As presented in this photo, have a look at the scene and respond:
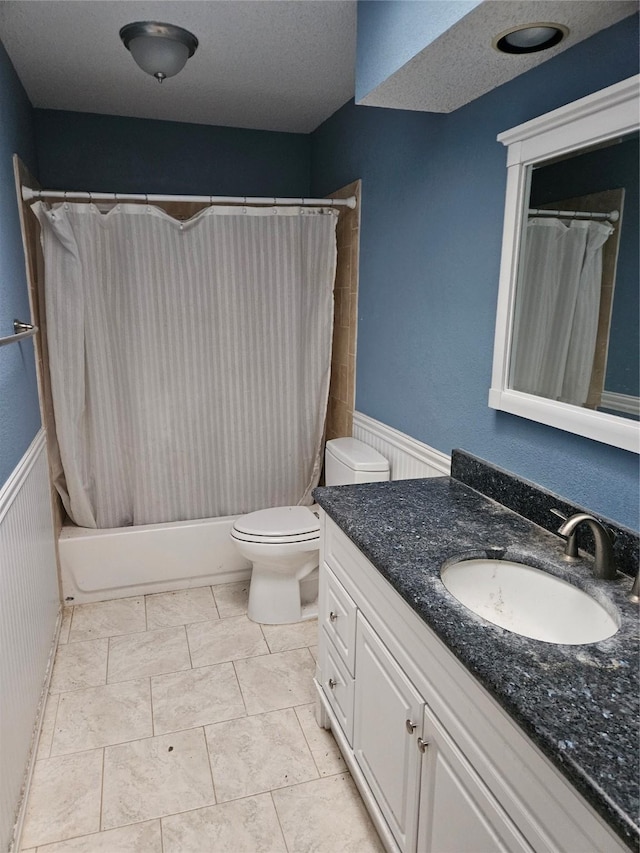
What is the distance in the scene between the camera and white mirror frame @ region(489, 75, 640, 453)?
3.99 feet

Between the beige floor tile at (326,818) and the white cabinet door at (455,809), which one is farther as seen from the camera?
the beige floor tile at (326,818)

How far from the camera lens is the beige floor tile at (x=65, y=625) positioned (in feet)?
7.97

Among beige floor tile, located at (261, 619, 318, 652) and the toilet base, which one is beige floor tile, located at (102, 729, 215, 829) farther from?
the toilet base

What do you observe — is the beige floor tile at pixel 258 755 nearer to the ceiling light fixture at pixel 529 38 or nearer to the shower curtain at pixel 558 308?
the shower curtain at pixel 558 308

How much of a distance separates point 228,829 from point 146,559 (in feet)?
4.55

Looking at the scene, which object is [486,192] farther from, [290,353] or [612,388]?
[290,353]

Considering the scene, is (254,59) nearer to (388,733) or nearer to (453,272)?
(453,272)

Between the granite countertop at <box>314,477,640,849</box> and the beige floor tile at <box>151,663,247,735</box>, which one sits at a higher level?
the granite countertop at <box>314,477,640,849</box>

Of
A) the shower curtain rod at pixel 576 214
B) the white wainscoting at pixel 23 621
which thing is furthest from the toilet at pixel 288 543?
the shower curtain rod at pixel 576 214

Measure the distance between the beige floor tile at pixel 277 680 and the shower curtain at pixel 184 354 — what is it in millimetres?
853

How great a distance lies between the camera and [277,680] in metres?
2.18

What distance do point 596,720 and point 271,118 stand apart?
3002mm

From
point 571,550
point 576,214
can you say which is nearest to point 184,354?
point 576,214

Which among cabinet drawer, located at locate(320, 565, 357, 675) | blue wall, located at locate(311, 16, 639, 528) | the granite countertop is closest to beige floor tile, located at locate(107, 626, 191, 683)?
cabinet drawer, located at locate(320, 565, 357, 675)
